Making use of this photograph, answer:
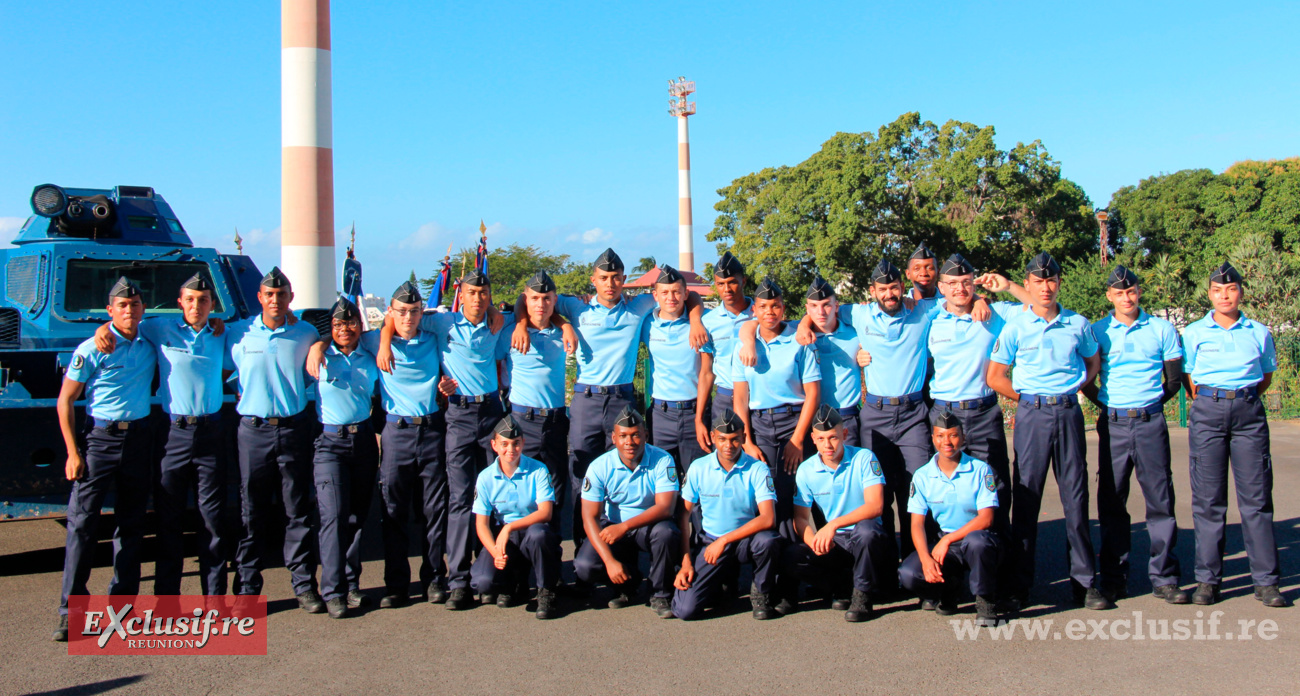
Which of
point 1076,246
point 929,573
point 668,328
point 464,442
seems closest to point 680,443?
point 668,328

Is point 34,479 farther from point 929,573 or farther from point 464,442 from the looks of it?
point 929,573

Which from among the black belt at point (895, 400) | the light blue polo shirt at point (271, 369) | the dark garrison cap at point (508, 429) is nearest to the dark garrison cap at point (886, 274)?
the black belt at point (895, 400)

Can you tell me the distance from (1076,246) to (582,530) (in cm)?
3579

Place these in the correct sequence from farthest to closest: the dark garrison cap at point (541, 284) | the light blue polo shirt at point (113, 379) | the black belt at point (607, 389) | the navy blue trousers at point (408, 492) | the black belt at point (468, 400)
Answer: the black belt at point (607, 389), the dark garrison cap at point (541, 284), the black belt at point (468, 400), the navy blue trousers at point (408, 492), the light blue polo shirt at point (113, 379)

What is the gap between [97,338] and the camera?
16.1 feet

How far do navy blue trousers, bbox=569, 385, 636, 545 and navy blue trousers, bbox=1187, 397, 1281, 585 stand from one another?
3.17 meters

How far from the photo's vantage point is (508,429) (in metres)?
5.05

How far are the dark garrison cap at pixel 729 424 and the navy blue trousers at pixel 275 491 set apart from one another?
2.32 metres

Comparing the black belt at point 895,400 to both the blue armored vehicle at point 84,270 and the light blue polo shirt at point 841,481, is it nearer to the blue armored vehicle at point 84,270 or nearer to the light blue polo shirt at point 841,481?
the light blue polo shirt at point 841,481

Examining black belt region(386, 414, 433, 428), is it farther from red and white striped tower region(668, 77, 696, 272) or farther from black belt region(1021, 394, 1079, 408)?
red and white striped tower region(668, 77, 696, 272)

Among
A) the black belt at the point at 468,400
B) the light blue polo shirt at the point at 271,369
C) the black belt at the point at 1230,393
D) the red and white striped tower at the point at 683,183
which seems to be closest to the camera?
the black belt at the point at 1230,393

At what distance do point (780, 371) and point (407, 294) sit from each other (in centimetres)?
219

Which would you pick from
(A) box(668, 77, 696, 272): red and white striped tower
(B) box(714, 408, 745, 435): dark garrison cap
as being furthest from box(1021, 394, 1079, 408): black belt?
(A) box(668, 77, 696, 272): red and white striped tower

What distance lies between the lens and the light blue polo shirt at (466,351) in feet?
17.6
